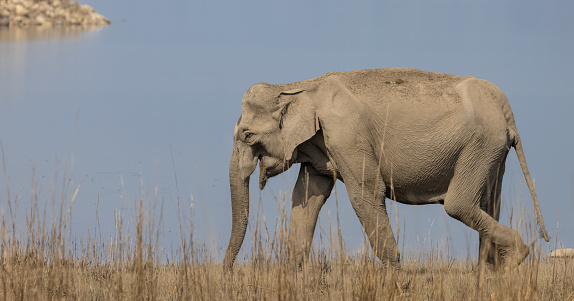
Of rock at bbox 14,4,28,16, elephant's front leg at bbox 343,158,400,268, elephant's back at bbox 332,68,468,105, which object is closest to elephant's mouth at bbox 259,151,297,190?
elephant's front leg at bbox 343,158,400,268

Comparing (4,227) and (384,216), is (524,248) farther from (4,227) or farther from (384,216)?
(4,227)

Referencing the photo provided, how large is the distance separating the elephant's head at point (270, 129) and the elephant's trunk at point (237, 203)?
0.9 inches

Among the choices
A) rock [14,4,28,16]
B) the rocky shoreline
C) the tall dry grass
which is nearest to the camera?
the tall dry grass

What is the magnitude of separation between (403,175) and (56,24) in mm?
36496

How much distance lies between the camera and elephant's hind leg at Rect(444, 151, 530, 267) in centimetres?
715

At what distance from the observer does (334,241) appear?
5215 millimetres

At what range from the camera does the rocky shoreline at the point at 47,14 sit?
38.5 meters

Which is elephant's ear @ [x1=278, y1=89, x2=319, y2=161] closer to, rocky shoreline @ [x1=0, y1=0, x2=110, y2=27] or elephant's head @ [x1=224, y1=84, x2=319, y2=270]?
elephant's head @ [x1=224, y1=84, x2=319, y2=270]

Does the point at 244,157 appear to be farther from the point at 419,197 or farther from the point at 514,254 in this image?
the point at 514,254

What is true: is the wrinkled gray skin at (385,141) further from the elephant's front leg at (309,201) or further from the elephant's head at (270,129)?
the elephant's front leg at (309,201)

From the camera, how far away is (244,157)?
282 inches

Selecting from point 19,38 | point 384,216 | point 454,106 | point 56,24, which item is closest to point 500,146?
point 454,106

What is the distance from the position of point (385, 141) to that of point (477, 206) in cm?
103

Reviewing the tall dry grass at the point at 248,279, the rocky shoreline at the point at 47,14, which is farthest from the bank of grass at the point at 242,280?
the rocky shoreline at the point at 47,14
